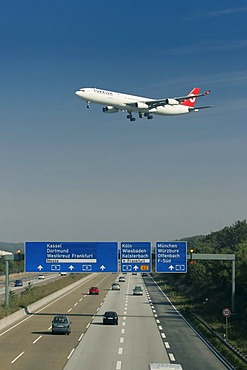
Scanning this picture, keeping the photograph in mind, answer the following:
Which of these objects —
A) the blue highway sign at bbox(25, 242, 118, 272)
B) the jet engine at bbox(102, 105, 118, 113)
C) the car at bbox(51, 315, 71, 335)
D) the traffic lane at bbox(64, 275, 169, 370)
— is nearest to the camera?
the traffic lane at bbox(64, 275, 169, 370)

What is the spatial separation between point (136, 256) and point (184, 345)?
15.5m

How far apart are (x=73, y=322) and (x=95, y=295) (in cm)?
4392

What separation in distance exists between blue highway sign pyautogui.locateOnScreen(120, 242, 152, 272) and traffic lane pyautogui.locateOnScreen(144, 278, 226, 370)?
18.3 feet

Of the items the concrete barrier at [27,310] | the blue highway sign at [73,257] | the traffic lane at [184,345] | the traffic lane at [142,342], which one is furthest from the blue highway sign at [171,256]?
the concrete barrier at [27,310]

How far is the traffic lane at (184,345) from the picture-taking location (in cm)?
3547

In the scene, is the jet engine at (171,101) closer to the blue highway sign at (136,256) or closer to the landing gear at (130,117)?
the landing gear at (130,117)

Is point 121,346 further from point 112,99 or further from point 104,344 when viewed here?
point 112,99

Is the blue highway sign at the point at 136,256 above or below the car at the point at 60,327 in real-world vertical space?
above

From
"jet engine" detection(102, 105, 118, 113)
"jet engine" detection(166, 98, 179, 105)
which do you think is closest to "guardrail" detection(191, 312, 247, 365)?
"jet engine" detection(166, 98, 179, 105)

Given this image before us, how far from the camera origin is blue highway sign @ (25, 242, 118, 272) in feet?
187

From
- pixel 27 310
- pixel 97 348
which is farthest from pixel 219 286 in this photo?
pixel 97 348

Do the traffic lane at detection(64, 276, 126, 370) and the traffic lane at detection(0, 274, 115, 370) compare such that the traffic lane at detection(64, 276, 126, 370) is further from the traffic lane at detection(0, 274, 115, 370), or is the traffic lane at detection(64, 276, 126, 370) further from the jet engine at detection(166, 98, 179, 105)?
the jet engine at detection(166, 98, 179, 105)

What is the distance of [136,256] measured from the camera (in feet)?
191

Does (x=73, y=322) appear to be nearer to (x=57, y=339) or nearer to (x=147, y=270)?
(x=147, y=270)
